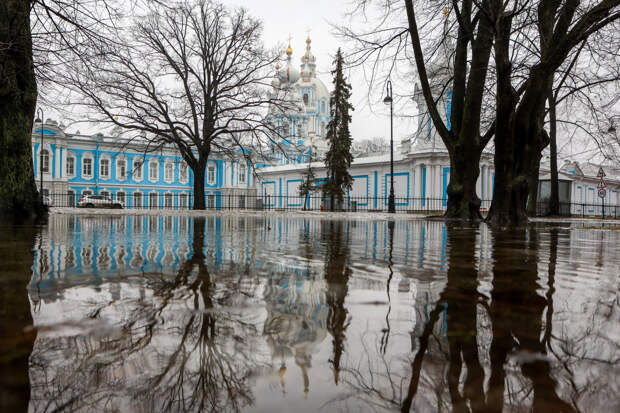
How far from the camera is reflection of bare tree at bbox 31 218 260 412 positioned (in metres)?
0.71

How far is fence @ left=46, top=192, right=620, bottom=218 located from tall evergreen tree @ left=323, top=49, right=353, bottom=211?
1435mm

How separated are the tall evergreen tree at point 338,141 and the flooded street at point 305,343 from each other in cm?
3122

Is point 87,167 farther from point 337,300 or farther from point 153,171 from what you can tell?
point 337,300

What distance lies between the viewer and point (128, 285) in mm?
1627

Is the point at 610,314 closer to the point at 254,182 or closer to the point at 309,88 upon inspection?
the point at 254,182

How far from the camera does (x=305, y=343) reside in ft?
3.18

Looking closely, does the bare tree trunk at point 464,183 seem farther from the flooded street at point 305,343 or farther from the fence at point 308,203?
the fence at point 308,203

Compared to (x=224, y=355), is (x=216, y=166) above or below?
above

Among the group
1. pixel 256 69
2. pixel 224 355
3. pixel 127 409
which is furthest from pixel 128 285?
pixel 256 69

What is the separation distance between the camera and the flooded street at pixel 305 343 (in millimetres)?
714

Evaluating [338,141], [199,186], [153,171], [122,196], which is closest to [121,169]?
[122,196]

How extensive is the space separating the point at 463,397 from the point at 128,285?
1.30 meters

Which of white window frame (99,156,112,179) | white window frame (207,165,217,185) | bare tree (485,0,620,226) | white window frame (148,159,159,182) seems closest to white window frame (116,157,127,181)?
white window frame (99,156,112,179)

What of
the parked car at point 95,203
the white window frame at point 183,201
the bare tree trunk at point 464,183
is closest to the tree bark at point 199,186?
the bare tree trunk at point 464,183
